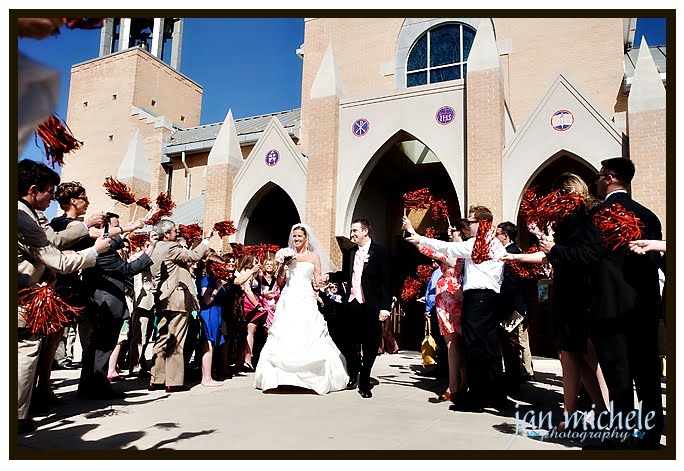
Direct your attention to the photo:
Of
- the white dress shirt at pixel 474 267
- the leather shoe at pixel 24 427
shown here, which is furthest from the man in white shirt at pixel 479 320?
the leather shoe at pixel 24 427

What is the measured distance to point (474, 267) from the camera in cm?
509

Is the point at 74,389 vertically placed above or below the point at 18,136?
below

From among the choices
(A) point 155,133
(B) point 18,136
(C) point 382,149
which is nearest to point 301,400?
(B) point 18,136

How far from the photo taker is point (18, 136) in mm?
2480

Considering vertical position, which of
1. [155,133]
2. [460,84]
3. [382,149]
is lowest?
[382,149]

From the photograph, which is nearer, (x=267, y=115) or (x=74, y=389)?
(x=74, y=389)

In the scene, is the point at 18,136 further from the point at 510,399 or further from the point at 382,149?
the point at 382,149

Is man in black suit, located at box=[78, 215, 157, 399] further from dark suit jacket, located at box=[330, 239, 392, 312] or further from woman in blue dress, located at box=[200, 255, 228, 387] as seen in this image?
dark suit jacket, located at box=[330, 239, 392, 312]

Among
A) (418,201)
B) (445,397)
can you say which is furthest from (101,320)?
(445,397)

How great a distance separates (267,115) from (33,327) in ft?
64.5

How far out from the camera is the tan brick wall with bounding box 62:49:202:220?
2302 centimetres

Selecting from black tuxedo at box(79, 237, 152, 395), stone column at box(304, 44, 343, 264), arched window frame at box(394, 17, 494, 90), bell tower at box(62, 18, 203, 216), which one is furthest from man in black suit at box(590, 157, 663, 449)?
bell tower at box(62, 18, 203, 216)

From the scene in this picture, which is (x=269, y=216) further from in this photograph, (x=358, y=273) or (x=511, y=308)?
(x=511, y=308)
